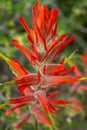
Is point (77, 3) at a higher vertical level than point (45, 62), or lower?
lower

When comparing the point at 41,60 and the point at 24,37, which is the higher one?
the point at 41,60

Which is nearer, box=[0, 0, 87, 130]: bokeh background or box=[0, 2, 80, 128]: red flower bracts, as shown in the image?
box=[0, 2, 80, 128]: red flower bracts

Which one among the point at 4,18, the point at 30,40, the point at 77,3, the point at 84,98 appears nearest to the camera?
the point at 30,40

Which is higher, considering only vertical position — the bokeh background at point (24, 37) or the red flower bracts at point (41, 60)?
the red flower bracts at point (41, 60)

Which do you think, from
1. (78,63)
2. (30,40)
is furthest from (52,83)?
(78,63)

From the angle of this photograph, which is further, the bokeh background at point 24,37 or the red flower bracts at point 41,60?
the bokeh background at point 24,37

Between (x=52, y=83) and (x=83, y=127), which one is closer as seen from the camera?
(x=52, y=83)

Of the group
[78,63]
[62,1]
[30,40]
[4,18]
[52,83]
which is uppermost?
[30,40]

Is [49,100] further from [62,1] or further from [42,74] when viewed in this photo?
[62,1]

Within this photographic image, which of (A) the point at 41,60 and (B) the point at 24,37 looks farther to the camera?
(B) the point at 24,37

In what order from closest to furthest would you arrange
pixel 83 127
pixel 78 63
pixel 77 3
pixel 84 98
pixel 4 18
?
pixel 83 127
pixel 84 98
pixel 4 18
pixel 78 63
pixel 77 3

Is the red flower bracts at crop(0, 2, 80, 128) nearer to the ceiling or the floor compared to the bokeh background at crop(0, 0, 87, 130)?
nearer to the ceiling
